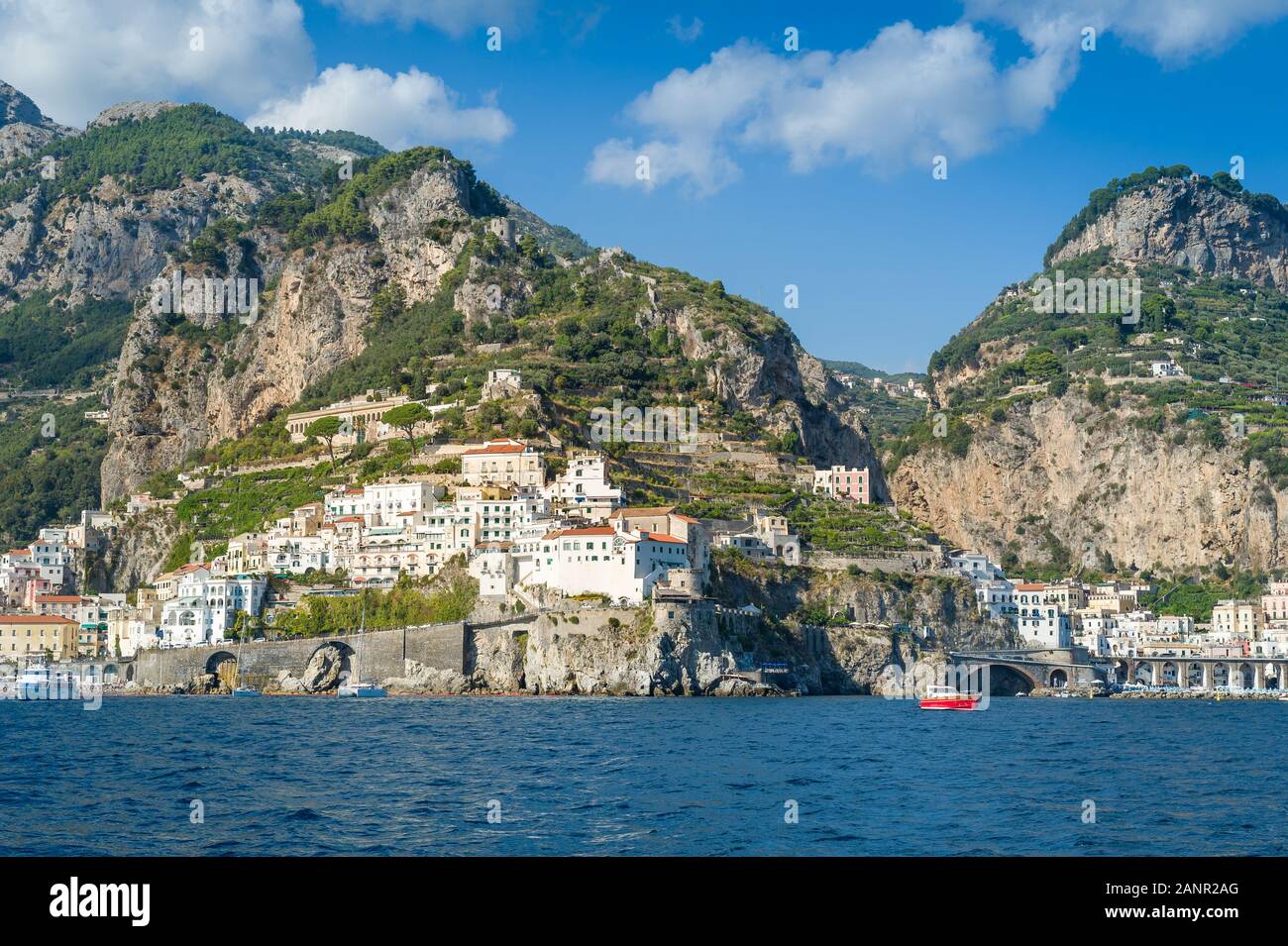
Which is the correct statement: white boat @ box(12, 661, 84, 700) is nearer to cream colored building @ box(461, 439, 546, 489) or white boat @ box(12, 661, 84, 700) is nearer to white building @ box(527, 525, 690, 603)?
cream colored building @ box(461, 439, 546, 489)

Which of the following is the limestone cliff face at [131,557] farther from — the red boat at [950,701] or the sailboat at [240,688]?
the red boat at [950,701]

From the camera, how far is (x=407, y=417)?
112 m

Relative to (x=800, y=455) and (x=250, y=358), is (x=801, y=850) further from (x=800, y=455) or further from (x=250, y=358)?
(x=250, y=358)

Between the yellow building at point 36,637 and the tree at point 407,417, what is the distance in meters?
26.7

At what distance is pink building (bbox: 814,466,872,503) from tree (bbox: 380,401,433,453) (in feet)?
95.6

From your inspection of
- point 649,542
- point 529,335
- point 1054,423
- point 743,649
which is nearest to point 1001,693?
point 743,649

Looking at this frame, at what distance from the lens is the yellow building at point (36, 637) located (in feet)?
321

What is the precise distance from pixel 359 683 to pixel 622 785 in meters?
47.5

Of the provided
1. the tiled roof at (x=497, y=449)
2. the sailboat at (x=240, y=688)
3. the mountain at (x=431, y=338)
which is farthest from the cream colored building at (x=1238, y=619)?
the sailboat at (x=240, y=688)

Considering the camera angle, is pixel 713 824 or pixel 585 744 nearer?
pixel 713 824

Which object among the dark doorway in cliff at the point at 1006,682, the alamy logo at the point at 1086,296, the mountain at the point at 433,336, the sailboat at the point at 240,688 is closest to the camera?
the sailboat at the point at 240,688

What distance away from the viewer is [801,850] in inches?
1004

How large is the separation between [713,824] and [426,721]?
95.9 feet
